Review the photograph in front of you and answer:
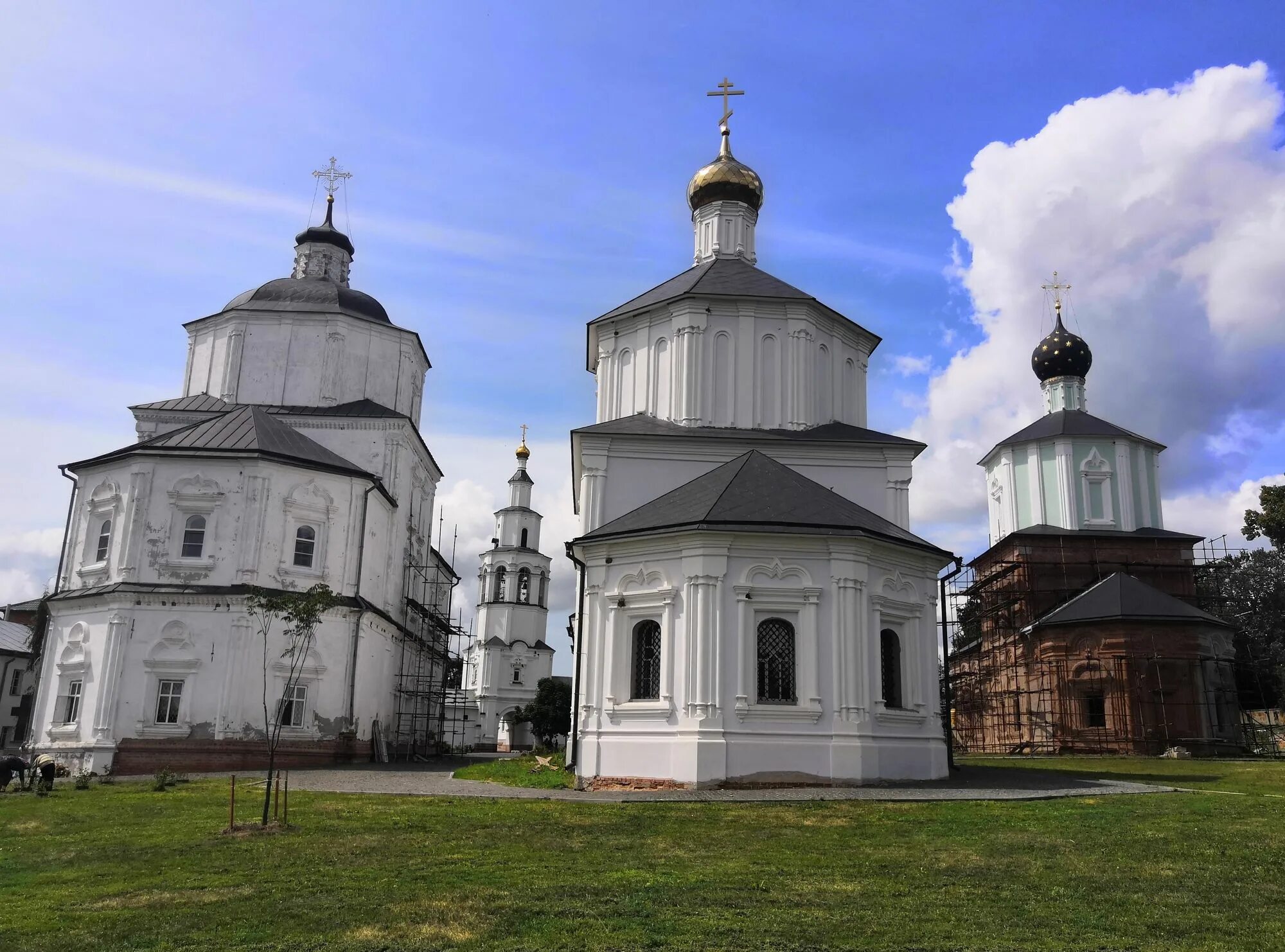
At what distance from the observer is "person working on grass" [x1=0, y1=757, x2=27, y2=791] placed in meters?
20.0

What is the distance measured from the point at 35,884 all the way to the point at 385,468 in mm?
24135

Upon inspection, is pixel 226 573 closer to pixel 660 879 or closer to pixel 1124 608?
pixel 660 879

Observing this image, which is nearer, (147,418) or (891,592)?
(891,592)

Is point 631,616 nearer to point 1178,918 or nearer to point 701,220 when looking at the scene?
point 1178,918

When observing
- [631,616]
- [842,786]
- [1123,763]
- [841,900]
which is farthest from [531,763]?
[841,900]

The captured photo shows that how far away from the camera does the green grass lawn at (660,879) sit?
7.05m

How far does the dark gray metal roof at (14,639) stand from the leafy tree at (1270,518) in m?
52.6

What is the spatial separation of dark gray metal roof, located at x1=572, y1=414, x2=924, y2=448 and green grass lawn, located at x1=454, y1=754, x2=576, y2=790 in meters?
7.66

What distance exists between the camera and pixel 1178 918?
7.55 metres

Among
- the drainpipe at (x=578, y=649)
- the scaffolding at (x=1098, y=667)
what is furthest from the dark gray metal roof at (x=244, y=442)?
the scaffolding at (x=1098, y=667)

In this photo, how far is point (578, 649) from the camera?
21531 millimetres

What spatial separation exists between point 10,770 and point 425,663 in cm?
2028

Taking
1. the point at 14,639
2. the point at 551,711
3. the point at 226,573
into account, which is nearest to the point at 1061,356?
the point at 551,711

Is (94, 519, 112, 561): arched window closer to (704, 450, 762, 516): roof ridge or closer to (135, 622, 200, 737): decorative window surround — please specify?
(135, 622, 200, 737): decorative window surround
